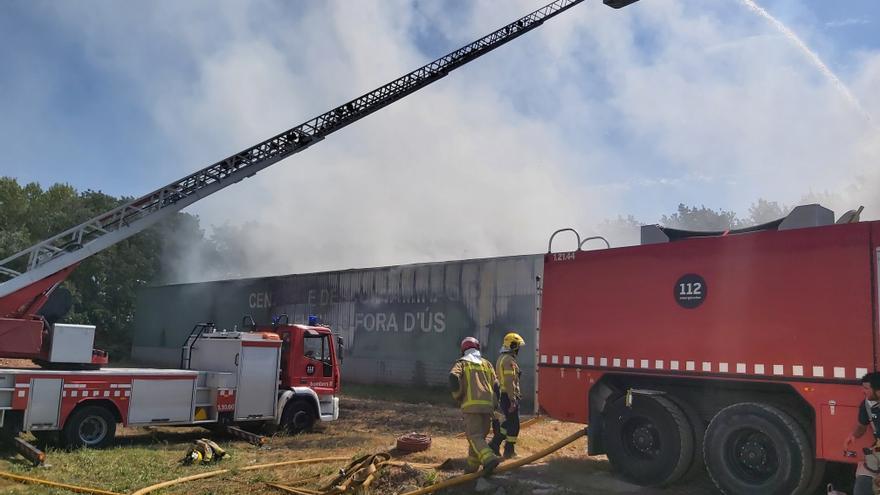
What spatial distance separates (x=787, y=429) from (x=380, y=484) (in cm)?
457

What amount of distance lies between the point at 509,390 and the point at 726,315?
10.2 ft

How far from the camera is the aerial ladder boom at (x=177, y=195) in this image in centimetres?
1121

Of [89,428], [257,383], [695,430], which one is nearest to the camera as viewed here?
[695,430]

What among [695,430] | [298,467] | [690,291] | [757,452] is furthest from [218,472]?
[757,452]

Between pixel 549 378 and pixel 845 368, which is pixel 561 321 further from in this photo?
pixel 845 368

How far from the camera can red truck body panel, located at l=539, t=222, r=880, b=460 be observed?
6.38 m

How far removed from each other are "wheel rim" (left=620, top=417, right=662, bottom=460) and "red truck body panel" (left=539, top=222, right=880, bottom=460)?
617mm

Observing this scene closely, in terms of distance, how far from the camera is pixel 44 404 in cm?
961

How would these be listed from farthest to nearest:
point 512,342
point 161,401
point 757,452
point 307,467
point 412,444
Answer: point 161,401, point 412,444, point 512,342, point 307,467, point 757,452

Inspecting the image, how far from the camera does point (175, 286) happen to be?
33.0m

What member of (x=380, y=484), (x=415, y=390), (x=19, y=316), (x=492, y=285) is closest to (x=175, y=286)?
(x=415, y=390)

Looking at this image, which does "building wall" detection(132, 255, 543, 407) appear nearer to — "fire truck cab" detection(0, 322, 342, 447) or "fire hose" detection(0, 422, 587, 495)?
"fire truck cab" detection(0, 322, 342, 447)

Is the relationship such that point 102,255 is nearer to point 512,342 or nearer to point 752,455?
point 512,342

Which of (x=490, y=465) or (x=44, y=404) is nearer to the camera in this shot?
(x=490, y=465)
